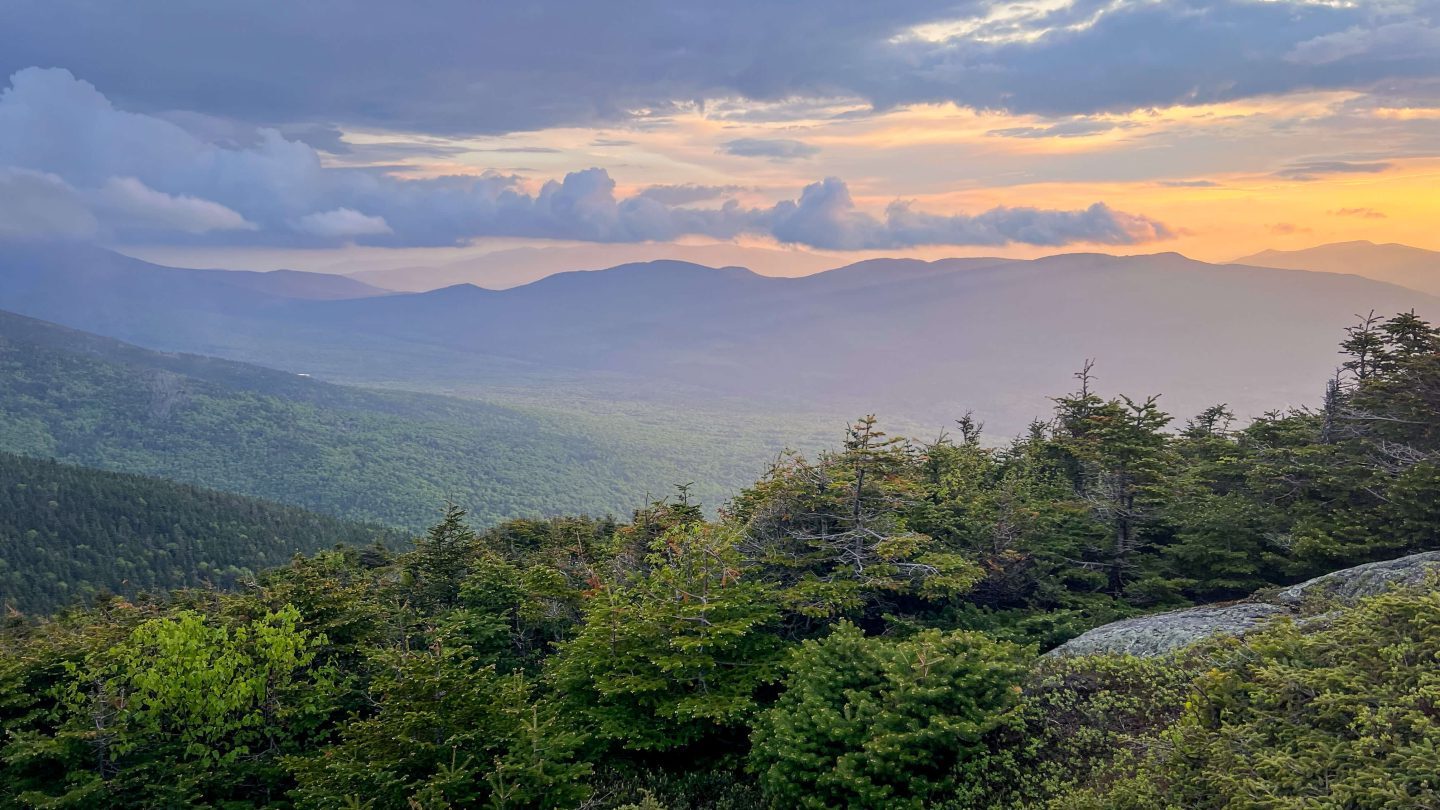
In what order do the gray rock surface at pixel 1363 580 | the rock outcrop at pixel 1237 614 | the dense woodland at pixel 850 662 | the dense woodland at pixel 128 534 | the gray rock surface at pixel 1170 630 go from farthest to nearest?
the dense woodland at pixel 128 534 < the gray rock surface at pixel 1170 630 < the rock outcrop at pixel 1237 614 < the gray rock surface at pixel 1363 580 < the dense woodland at pixel 850 662

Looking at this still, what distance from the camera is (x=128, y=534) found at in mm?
92875

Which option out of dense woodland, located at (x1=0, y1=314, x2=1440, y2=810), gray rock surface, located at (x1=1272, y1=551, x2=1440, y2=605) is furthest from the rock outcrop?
dense woodland, located at (x1=0, y1=314, x2=1440, y2=810)

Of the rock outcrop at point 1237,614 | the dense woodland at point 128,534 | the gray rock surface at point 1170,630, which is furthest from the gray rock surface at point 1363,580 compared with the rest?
the dense woodland at point 128,534

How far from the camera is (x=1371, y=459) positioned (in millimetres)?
17141

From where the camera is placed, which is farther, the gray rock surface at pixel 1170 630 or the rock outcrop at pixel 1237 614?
the gray rock surface at pixel 1170 630

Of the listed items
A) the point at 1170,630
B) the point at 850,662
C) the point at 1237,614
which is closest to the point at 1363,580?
the point at 1237,614

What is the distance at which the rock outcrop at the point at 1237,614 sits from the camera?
13.0m

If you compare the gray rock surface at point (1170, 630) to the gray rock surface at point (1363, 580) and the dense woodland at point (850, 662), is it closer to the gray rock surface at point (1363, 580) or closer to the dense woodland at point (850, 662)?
the gray rock surface at point (1363, 580)

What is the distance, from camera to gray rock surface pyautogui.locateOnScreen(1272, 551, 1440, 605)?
500 inches

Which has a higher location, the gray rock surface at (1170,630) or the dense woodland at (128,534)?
the gray rock surface at (1170,630)

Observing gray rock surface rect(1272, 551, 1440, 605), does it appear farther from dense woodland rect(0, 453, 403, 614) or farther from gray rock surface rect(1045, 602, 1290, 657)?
dense woodland rect(0, 453, 403, 614)

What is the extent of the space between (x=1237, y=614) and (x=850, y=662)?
26.6 ft

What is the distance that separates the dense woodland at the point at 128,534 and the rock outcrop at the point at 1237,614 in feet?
284

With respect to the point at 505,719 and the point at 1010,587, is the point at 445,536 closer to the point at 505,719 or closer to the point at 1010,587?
the point at 505,719
